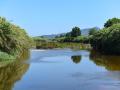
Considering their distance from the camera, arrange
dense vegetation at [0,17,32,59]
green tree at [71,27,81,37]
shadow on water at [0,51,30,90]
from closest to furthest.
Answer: shadow on water at [0,51,30,90], dense vegetation at [0,17,32,59], green tree at [71,27,81,37]

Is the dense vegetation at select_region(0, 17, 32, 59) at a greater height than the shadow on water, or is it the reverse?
the dense vegetation at select_region(0, 17, 32, 59)

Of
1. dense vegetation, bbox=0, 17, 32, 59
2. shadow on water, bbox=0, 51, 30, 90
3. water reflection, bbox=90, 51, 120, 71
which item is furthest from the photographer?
dense vegetation, bbox=0, 17, 32, 59

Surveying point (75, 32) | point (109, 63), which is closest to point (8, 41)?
point (109, 63)

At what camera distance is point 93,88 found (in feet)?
86.1

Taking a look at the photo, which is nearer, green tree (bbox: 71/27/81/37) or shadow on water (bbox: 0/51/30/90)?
shadow on water (bbox: 0/51/30/90)

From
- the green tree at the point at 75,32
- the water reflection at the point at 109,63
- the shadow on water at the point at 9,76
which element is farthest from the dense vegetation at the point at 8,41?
the green tree at the point at 75,32

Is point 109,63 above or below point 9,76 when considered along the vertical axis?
above

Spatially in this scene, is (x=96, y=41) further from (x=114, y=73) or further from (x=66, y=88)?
(x=66, y=88)

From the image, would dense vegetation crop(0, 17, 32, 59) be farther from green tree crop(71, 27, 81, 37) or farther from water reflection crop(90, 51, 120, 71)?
green tree crop(71, 27, 81, 37)

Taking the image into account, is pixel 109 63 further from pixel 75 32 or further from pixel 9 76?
pixel 75 32

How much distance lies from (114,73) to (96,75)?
196 centimetres

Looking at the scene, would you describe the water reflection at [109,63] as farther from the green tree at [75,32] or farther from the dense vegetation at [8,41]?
the green tree at [75,32]

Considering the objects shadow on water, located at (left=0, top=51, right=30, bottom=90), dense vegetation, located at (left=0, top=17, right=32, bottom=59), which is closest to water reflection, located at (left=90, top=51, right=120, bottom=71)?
shadow on water, located at (left=0, top=51, right=30, bottom=90)

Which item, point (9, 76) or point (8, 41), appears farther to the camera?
point (8, 41)
